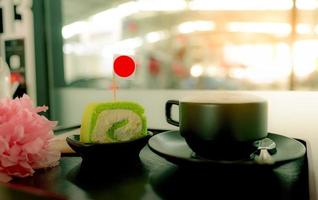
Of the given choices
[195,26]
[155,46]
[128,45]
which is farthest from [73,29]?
[195,26]

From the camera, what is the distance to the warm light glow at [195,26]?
0.92 meters

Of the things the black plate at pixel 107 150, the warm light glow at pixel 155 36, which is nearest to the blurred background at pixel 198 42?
the warm light glow at pixel 155 36

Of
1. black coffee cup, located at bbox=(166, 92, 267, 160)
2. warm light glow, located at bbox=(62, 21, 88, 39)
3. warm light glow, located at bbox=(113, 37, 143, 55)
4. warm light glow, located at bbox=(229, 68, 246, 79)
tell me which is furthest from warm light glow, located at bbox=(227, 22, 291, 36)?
warm light glow, located at bbox=(62, 21, 88, 39)

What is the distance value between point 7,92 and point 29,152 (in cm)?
47

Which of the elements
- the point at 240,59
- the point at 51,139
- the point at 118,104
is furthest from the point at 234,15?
the point at 51,139

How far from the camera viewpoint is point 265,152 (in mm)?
530

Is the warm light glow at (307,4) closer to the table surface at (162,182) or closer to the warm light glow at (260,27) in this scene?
the warm light glow at (260,27)

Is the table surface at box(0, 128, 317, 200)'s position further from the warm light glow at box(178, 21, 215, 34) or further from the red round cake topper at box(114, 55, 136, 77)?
the warm light glow at box(178, 21, 215, 34)

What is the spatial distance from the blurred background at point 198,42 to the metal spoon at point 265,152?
0.97ft

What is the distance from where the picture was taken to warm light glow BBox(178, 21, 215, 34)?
3.02ft

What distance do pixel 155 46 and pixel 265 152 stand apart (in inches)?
21.9

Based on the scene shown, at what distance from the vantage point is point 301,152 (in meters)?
0.51

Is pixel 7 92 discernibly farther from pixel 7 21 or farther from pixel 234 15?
pixel 234 15

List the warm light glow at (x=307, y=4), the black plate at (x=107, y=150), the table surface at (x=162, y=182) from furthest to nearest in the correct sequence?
1. the warm light glow at (x=307, y=4)
2. the black plate at (x=107, y=150)
3. the table surface at (x=162, y=182)
